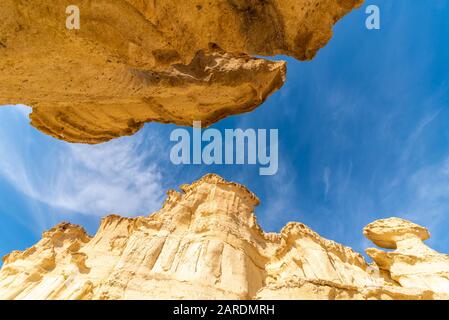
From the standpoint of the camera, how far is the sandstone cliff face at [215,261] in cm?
1321

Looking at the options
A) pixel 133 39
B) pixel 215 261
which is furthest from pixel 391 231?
pixel 133 39

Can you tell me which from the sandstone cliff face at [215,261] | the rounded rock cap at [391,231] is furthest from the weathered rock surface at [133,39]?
the rounded rock cap at [391,231]

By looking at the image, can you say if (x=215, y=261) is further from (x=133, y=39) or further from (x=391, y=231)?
(x=133, y=39)

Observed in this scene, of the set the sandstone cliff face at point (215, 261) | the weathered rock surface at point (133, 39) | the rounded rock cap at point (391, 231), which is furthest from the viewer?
the rounded rock cap at point (391, 231)

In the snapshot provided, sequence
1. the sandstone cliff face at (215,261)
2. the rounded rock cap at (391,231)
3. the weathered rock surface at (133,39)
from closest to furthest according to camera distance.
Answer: the weathered rock surface at (133,39), the sandstone cliff face at (215,261), the rounded rock cap at (391,231)

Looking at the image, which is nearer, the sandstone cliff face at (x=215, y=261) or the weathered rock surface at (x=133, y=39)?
the weathered rock surface at (x=133, y=39)

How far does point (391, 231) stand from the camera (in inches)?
767

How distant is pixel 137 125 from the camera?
29.9 feet

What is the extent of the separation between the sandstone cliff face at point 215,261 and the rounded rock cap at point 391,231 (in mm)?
63

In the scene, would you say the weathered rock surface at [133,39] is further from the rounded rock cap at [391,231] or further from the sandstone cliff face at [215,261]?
the rounded rock cap at [391,231]

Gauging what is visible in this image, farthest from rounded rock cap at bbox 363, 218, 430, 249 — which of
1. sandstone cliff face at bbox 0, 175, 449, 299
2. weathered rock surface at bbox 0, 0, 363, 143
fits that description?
weathered rock surface at bbox 0, 0, 363, 143

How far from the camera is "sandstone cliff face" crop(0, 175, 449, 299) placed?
43.3 feet

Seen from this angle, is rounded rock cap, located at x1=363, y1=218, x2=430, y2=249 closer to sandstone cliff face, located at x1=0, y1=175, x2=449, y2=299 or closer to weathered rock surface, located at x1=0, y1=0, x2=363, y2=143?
sandstone cliff face, located at x1=0, y1=175, x2=449, y2=299
